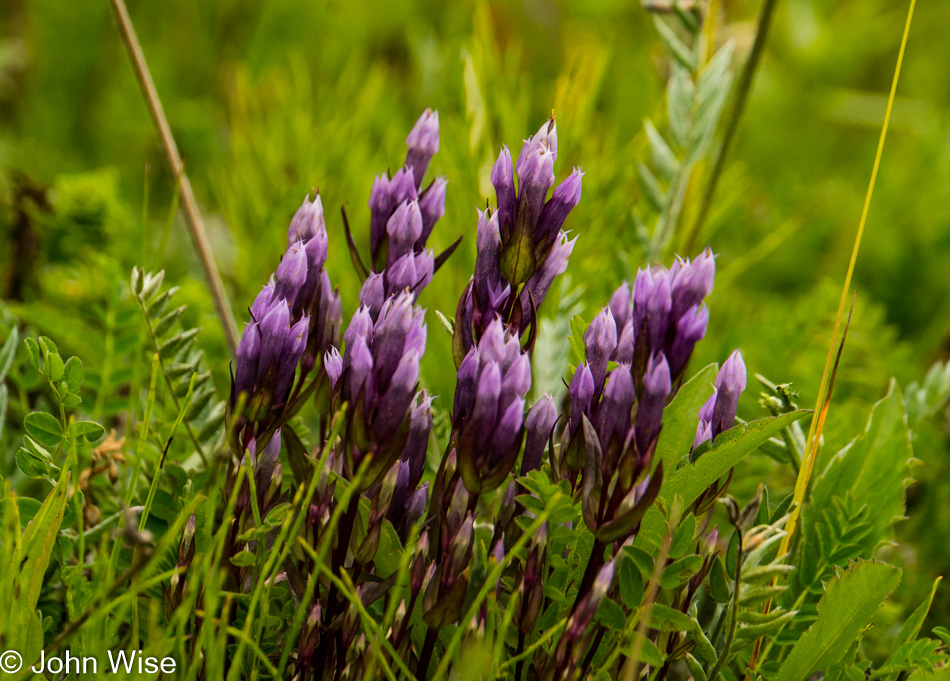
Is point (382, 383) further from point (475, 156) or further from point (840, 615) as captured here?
point (475, 156)

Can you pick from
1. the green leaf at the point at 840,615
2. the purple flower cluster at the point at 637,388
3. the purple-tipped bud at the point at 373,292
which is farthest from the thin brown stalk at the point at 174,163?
the green leaf at the point at 840,615

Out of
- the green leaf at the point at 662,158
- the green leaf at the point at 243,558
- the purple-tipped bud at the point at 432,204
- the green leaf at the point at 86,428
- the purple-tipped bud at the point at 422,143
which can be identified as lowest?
the green leaf at the point at 243,558

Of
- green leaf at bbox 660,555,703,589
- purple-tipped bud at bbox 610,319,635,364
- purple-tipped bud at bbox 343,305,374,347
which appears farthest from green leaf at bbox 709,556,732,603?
purple-tipped bud at bbox 343,305,374,347

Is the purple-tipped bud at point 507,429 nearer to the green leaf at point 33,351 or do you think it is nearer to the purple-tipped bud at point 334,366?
the purple-tipped bud at point 334,366

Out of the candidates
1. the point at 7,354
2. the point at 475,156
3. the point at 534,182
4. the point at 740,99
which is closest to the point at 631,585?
the point at 534,182

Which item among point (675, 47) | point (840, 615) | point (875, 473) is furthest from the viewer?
point (675, 47)

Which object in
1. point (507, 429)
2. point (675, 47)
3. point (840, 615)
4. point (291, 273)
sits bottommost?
point (840, 615)

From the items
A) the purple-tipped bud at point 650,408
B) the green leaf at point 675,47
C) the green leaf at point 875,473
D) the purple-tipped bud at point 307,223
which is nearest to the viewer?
the purple-tipped bud at point 650,408
